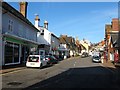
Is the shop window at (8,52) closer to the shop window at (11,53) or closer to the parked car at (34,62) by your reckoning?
the shop window at (11,53)

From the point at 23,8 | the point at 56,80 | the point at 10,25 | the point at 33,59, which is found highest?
the point at 23,8

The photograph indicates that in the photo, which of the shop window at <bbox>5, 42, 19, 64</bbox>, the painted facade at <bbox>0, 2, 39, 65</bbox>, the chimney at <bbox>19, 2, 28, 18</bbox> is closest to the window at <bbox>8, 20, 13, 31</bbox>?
the painted facade at <bbox>0, 2, 39, 65</bbox>

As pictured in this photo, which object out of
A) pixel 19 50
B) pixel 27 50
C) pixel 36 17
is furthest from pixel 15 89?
pixel 36 17

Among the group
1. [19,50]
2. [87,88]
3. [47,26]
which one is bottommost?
[87,88]

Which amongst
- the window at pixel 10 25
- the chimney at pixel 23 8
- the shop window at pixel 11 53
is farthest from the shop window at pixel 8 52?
the chimney at pixel 23 8

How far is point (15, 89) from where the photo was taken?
39.7 feet

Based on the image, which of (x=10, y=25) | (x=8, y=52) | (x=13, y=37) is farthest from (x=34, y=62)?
(x=10, y=25)

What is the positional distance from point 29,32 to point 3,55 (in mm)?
14186

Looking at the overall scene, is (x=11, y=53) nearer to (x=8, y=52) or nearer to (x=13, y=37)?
(x=8, y=52)

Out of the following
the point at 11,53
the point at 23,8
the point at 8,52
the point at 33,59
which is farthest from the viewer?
the point at 23,8

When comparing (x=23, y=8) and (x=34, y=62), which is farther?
(x=23, y=8)

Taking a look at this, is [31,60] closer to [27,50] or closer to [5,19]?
[5,19]

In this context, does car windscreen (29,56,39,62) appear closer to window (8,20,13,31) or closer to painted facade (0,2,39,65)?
painted facade (0,2,39,65)

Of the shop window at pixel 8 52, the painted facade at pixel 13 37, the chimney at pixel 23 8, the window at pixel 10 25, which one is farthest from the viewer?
the chimney at pixel 23 8
